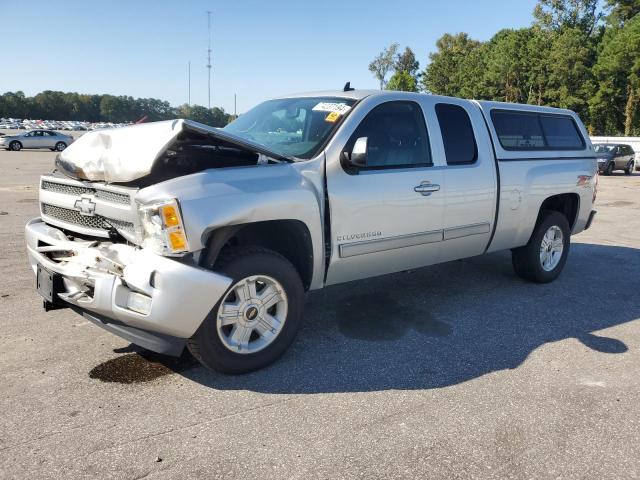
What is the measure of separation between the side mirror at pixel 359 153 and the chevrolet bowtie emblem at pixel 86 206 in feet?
5.73

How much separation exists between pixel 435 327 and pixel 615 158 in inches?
998

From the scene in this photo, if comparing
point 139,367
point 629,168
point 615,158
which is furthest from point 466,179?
point 629,168

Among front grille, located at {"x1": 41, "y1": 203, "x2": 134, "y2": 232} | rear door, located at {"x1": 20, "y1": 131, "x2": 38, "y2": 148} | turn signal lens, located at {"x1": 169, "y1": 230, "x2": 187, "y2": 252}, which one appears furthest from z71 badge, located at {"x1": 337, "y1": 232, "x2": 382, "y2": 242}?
rear door, located at {"x1": 20, "y1": 131, "x2": 38, "y2": 148}

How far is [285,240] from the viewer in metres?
3.77

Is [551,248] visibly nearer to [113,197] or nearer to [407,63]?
[113,197]

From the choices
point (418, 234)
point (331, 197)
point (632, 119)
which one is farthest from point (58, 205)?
point (632, 119)

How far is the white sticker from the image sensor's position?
4105mm

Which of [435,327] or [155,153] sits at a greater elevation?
[155,153]

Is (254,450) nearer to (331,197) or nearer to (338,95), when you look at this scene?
(331,197)

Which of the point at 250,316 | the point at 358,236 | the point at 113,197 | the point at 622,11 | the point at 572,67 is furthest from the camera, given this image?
the point at 622,11

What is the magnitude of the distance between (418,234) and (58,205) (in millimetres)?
2745

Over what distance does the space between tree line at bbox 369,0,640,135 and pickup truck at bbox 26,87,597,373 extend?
48215 millimetres

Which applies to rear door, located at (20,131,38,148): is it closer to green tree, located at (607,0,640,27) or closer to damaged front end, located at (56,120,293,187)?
damaged front end, located at (56,120,293,187)

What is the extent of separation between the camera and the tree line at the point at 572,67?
152 feet
